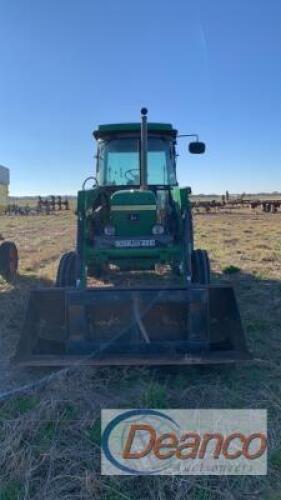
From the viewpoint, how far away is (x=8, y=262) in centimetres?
939

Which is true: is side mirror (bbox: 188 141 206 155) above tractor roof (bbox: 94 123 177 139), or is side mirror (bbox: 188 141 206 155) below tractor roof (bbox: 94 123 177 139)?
below

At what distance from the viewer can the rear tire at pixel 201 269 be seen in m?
6.42

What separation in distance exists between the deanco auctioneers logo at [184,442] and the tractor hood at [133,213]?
9.46 ft

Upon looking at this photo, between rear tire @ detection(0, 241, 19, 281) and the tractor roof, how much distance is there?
11.7 feet

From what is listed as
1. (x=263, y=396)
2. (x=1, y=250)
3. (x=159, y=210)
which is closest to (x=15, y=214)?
(x=1, y=250)

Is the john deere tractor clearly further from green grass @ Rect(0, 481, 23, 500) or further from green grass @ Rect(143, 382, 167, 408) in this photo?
green grass @ Rect(0, 481, 23, 500)

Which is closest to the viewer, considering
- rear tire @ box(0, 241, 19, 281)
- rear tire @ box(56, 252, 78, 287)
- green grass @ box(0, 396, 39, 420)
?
green grass @ box(0, 396, 39, 420)

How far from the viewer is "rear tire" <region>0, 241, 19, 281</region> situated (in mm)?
9336

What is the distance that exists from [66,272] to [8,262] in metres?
3.40

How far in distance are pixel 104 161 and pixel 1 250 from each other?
3.55 m

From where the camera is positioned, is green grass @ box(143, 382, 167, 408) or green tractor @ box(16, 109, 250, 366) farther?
green tractor @ box(16, 109, 250, 366)

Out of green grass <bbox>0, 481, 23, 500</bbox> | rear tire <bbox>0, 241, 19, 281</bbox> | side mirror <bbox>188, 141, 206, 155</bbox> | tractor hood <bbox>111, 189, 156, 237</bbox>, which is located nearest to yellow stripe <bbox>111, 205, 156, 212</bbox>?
tractor hood <bbox>111, 189, 156, 237</bbox>

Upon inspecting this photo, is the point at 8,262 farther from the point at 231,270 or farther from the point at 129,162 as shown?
the point at 231,270

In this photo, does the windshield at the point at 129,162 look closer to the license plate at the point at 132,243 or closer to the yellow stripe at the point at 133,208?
the yellow stripe at the point at 133,208
